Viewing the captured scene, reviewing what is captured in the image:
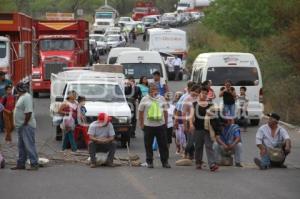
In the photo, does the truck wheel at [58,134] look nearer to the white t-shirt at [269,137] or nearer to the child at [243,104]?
the child at [243,104]

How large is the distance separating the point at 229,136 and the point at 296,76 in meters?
18.3

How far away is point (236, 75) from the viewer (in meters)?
29.6

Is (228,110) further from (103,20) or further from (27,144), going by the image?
(103,20)

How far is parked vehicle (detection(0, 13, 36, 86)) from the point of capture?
28.9 meters

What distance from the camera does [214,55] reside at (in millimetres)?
29531

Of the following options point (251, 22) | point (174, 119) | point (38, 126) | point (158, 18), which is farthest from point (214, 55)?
point (158, 18)

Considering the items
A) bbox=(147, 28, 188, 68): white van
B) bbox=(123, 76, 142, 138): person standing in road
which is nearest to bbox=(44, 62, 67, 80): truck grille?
bbox=(123, 76, 142, 138): person standing in road

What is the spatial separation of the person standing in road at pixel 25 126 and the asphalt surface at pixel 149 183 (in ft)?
1.28

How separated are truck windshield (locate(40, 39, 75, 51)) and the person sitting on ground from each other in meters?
23.3

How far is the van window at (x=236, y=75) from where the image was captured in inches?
1152

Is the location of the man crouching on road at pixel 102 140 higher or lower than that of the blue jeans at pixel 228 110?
lower

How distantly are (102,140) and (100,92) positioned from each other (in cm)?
542

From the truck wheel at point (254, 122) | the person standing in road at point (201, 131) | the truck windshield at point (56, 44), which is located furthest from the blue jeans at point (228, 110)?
the truck windshield at point (56, 44)

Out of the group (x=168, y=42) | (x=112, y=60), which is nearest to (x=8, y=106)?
(x=112, y=60)
